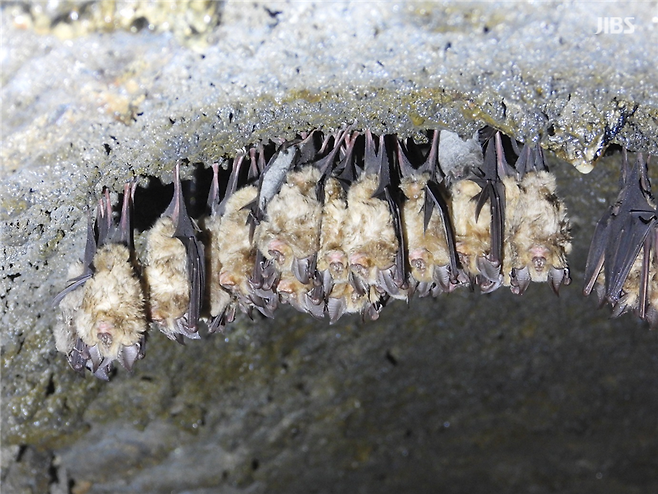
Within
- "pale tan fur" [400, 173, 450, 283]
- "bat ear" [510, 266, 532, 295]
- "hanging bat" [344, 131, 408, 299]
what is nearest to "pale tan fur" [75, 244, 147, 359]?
"hanging bat" [344, 131, 408, 299]

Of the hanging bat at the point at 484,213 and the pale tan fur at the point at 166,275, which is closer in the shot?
the hanging bat at the point at 484,213

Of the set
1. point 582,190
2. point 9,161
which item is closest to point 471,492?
point 582,190

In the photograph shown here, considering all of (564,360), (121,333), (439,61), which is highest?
(439,61)

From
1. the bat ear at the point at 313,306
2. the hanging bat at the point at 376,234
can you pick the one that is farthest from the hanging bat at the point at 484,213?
the bat ear at the point at 313,306

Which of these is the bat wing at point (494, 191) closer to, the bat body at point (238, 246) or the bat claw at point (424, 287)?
the bat claw at point (424, 287)

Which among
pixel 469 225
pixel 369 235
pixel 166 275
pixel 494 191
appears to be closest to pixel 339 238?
pixel 369 235

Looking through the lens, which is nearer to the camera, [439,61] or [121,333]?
[439,61]

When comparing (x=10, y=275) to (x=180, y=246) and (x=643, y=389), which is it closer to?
(x=180, y=246)
